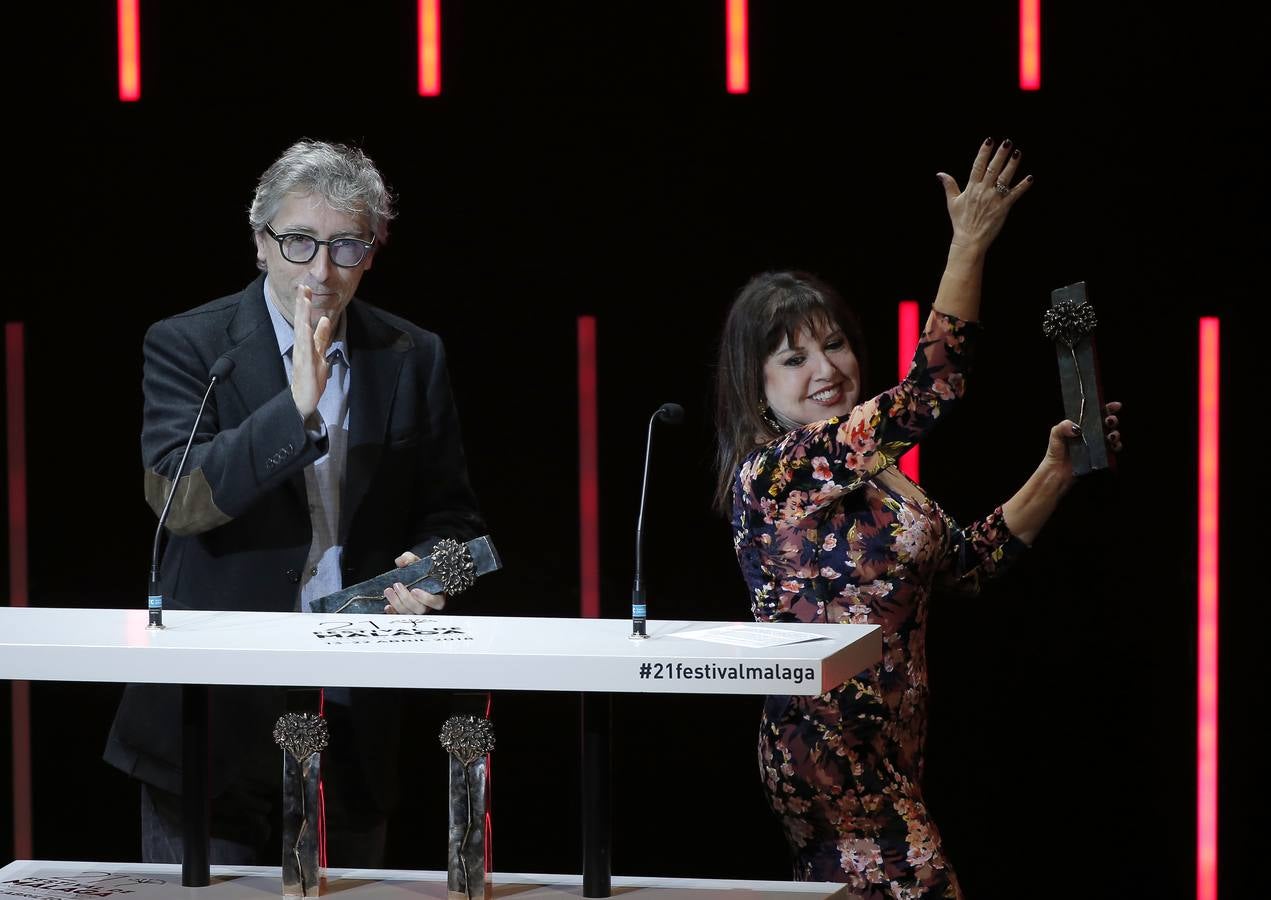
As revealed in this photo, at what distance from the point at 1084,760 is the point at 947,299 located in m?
2.02

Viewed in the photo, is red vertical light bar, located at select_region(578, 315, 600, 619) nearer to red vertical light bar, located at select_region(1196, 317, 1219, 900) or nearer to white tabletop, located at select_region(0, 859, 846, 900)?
red vertical light bar, located at select_region(1196, 317, 1219, 900)

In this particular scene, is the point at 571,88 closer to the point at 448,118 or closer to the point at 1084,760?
the point at 448,118

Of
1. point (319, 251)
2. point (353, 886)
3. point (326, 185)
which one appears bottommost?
point (353, 886)

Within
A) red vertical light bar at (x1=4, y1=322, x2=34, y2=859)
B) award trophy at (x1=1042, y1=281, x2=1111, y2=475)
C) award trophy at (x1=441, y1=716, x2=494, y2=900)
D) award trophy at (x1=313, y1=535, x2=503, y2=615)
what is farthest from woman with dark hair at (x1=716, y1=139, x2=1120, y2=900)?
red vertical light bar at (x1=4, y1=322, x2=34, y2=859)

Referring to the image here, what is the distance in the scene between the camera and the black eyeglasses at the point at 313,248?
143 inches

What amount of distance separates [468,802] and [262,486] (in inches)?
41.3

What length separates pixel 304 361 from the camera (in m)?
3.36

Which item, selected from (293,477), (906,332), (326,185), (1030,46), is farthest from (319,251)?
(1030,46)

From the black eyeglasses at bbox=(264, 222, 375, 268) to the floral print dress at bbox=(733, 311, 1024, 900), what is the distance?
1078 millimetres

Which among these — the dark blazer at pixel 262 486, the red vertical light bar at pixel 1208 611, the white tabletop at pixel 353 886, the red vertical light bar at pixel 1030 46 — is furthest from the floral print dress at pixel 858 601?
the red vertical light bar at pixel 1030 46

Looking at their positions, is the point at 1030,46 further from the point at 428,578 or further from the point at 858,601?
the point at 428,578

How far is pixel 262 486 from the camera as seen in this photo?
3365mm

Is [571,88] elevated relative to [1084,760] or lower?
elevated

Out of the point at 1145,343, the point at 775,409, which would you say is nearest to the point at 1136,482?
the point at 1145,343
